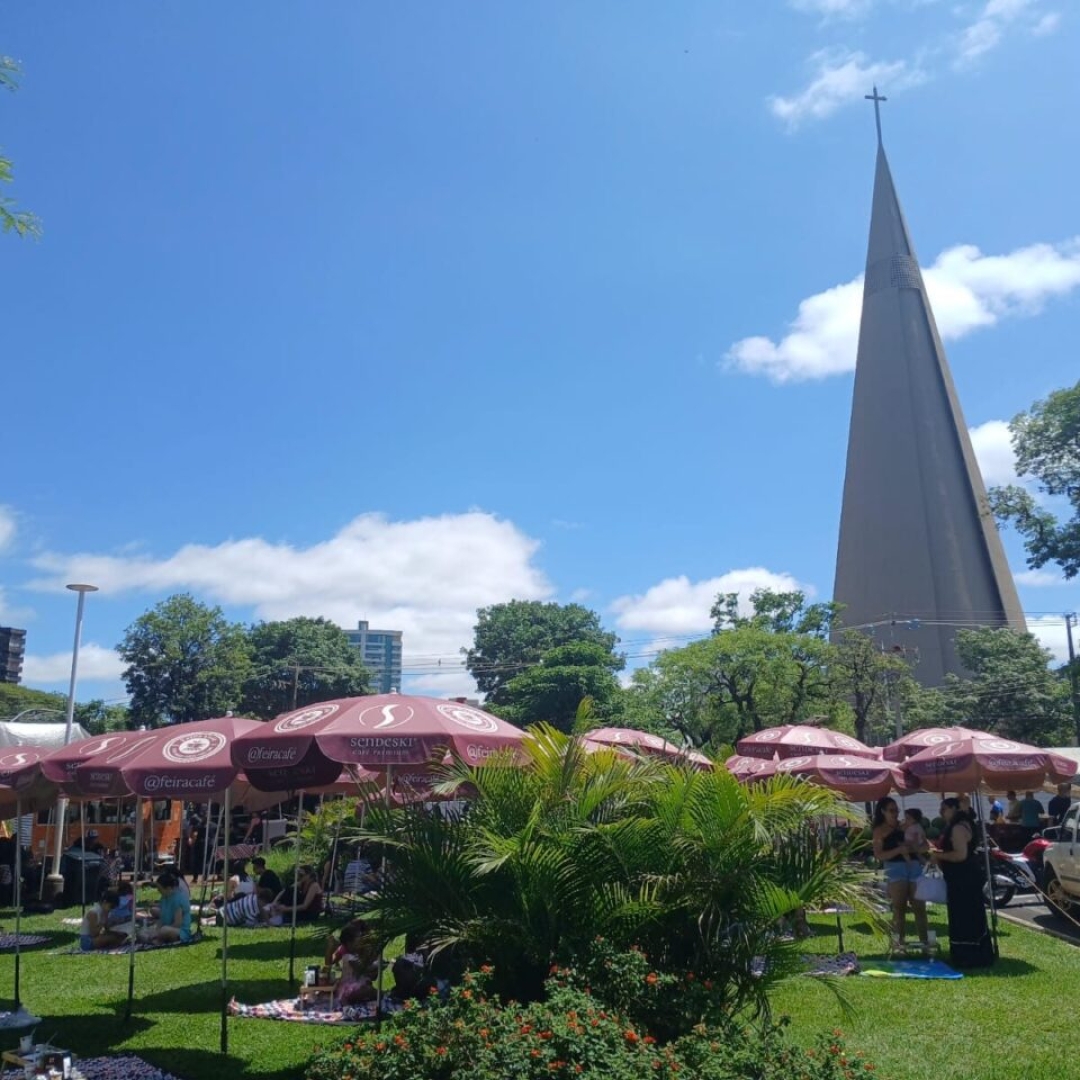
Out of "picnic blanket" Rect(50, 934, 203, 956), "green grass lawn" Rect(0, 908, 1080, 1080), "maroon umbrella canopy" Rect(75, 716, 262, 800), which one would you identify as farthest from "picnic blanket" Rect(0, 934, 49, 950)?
"maroon umbrella canopy" Rect(75, 716, 262, 800)

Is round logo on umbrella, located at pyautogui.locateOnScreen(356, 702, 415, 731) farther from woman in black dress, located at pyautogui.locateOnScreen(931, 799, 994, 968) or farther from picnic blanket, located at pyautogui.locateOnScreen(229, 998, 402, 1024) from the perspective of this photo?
woman in black dress, located at pyautogui.locateOnScreen(931, 799, 994, 968)

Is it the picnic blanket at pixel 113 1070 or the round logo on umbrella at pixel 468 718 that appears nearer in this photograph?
the picnic blanket at pixel 113 1070

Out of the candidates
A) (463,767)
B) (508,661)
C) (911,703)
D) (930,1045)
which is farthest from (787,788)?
(508,661)

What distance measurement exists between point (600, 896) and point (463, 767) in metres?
1.44

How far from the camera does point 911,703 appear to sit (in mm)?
52062

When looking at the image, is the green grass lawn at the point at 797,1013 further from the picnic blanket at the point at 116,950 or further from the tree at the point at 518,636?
the tree at the point at 518,636

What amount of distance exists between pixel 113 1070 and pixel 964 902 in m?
8.54

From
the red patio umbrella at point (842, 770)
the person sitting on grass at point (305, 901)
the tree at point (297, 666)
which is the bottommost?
the person sitting on grass at point (305, 901)

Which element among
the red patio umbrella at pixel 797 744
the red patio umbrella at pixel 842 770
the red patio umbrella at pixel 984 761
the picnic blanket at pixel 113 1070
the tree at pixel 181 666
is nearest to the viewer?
the picnic blanket at pixel 113 1070

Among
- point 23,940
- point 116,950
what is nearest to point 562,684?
point 23,940

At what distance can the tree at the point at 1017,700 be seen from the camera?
52125 millimetres

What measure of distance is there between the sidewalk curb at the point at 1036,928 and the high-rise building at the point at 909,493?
62.5 metres

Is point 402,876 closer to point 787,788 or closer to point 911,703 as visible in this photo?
point 787,788

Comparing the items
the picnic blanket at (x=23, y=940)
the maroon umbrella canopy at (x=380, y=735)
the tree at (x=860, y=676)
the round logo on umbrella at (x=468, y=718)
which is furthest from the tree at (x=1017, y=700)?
the maroon umbrella canopy at (x=380, y=735)
